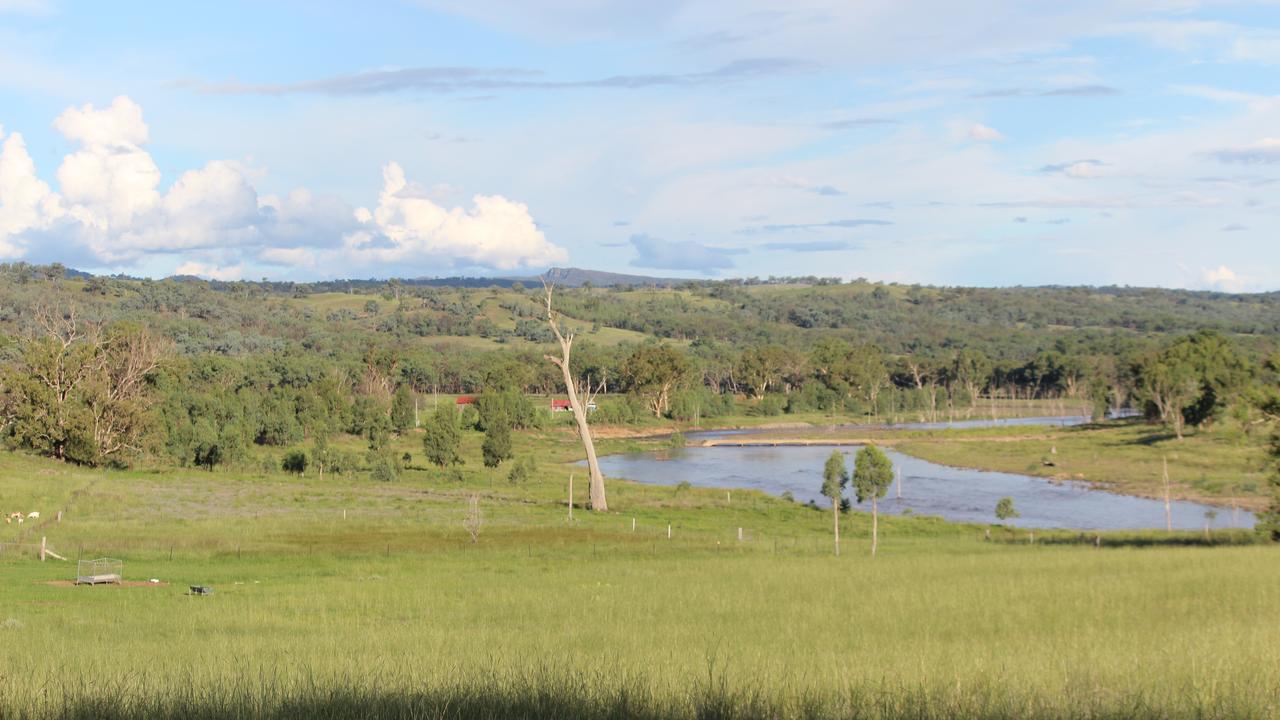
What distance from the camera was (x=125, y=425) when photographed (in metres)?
73.8

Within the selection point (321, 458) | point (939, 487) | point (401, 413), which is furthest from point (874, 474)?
point (401, 413)

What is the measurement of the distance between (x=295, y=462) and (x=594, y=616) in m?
60.2

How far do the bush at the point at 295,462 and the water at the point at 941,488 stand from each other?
963 inches

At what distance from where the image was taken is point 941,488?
250 feet

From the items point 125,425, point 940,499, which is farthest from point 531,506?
point 125,425

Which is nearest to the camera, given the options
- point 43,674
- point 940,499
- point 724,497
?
point 43,674

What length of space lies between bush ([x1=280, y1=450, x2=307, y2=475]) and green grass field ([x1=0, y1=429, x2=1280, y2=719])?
18198mm

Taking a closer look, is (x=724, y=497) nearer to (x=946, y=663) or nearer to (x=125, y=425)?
(x=125, y=425)

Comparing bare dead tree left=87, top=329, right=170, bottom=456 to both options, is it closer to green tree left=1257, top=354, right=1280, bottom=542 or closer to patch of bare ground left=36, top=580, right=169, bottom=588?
patch of bare ground left=36, top=580, right=169, bottom=588

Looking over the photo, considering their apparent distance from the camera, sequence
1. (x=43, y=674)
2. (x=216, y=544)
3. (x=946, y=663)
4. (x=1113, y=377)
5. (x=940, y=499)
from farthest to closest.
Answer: (x=1113, y=377) < (x=940, y=499) < (x=216, y=544) < (x=946, y=663) < (x=43, y=674)

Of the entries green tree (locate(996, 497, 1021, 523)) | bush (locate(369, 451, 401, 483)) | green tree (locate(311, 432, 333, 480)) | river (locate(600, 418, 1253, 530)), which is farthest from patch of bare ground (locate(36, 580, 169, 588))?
green tree (locate(311, 432, 333, 480))

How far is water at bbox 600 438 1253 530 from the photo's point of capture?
60.7 meters

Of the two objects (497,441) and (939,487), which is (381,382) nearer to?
(497,441)

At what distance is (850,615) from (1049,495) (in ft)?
179
